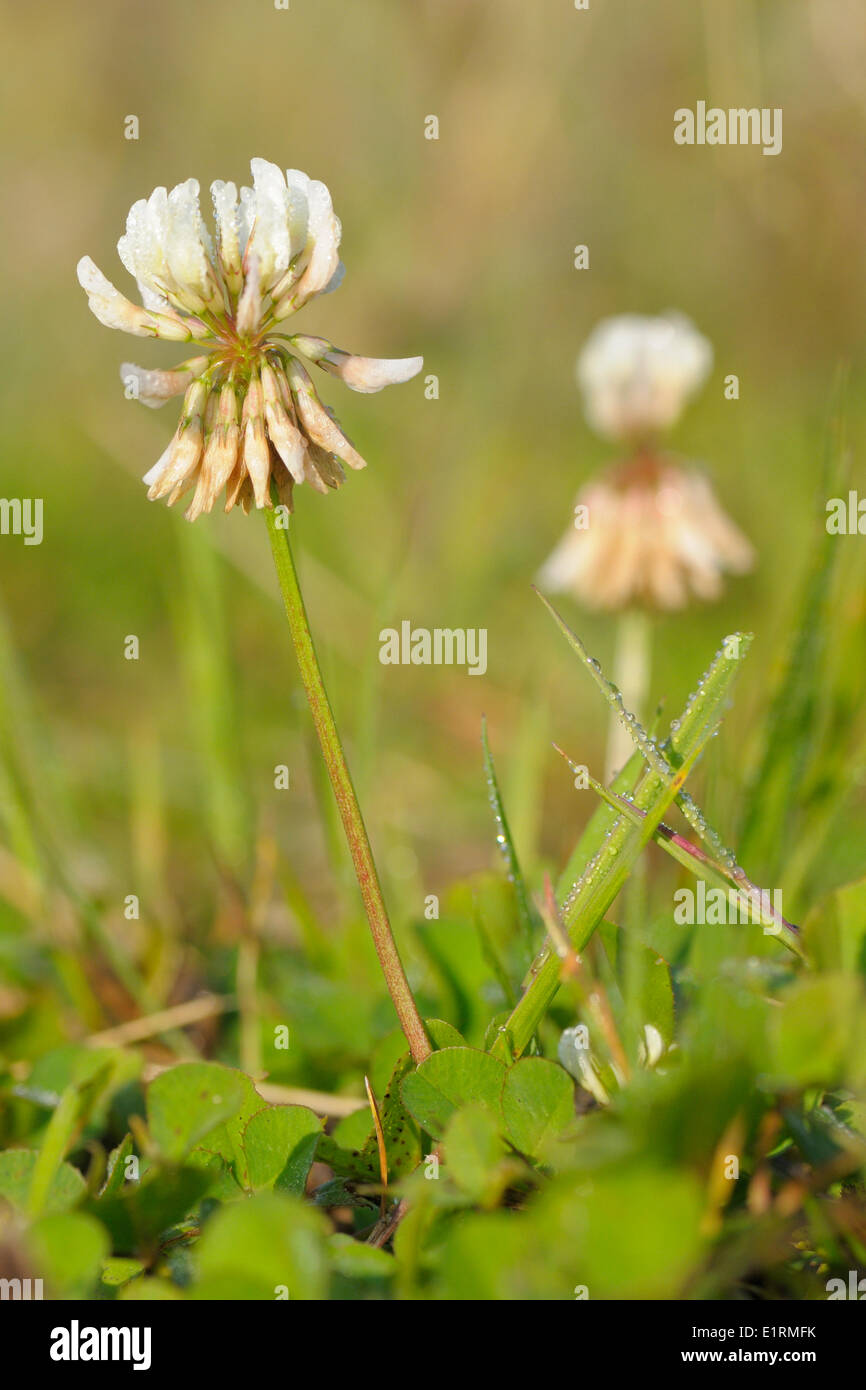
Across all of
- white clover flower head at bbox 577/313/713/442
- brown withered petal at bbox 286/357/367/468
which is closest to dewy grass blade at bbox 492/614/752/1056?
brown withered petal at bbox 286/357/367/468

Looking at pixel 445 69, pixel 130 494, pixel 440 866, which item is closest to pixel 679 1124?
pixel 440 866

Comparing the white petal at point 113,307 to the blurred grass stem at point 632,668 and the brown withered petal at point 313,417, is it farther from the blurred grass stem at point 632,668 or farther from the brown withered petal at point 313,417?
the blurred grass stem at point 632,668

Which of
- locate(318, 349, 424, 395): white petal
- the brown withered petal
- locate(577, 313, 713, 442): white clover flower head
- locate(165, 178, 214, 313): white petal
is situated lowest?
the brown withered petal

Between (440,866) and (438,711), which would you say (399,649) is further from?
(440,866)

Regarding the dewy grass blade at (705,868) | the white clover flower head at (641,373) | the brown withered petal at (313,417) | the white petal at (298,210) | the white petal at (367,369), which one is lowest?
the dewy grass blade at (705,868)

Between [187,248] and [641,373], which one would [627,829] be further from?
[641,373]

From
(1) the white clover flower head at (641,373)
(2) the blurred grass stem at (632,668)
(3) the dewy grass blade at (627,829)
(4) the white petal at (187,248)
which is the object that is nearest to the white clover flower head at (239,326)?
(4) the white petal at (187,248)

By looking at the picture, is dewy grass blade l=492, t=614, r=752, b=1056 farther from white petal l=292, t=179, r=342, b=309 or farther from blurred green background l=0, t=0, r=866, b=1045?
blurred green background l=0, t=0, r=866, b=1045
